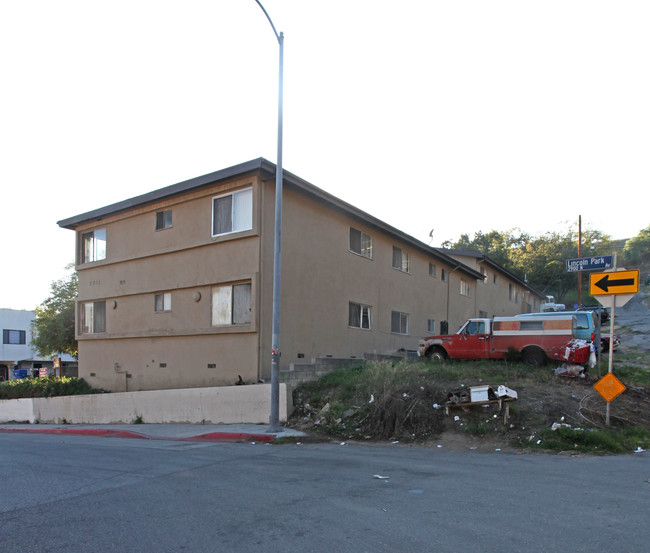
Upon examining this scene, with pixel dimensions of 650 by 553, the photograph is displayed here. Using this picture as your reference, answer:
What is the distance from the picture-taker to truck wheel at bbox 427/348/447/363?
17712mm

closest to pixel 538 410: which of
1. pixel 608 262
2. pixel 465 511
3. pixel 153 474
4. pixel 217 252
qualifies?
pixel 608 262

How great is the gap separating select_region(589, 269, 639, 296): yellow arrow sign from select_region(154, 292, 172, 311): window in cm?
1385

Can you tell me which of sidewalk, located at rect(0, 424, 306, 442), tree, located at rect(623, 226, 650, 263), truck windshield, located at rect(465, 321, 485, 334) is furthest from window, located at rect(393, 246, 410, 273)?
tree, located at rect(623, 226, 650, 263)

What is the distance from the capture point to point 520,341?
51.7 feet

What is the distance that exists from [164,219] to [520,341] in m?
13.0

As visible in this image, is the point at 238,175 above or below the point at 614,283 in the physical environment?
above

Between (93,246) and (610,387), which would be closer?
(610,387)

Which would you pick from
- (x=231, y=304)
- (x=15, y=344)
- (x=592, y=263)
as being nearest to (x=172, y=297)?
(x=231, y=304)

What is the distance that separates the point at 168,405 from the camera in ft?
56.7

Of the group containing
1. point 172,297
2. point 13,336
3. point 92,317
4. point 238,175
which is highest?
point 238,175

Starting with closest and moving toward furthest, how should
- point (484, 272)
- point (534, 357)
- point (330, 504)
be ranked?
point (330, 504), point (534, 357), point (484, 272)

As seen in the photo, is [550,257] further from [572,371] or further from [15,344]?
[15,344]

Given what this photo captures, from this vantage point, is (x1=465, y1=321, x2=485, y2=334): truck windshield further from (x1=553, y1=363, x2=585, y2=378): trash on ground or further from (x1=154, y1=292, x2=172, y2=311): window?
(x1=154, y1=292, x2=172, y2=311): window

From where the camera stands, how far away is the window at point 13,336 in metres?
53.3
